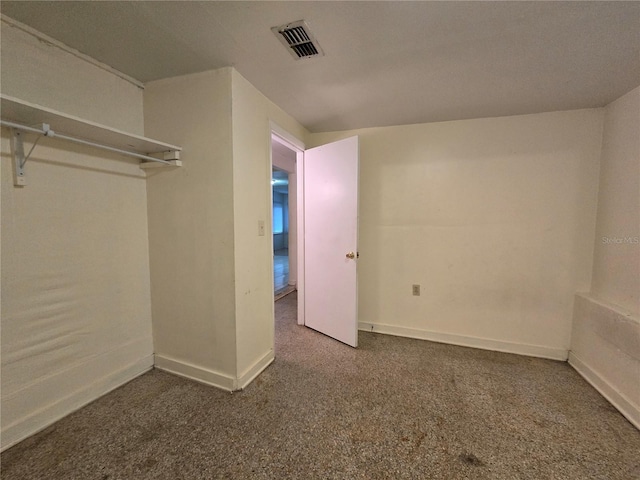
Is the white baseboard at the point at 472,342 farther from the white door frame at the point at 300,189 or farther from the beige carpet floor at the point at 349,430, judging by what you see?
the white door frame at the point at 300,189

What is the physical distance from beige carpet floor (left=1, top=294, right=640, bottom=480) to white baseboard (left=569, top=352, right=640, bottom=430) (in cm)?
5

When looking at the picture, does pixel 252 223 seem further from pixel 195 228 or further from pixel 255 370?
pixel 255 370

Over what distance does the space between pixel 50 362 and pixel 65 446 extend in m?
0.47

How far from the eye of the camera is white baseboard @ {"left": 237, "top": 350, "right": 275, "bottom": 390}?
1.82 metres

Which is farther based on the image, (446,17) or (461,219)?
(461,219)

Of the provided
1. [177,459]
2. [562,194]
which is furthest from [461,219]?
[177,459]

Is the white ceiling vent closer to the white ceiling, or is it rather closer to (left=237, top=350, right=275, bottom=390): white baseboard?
the white ceiling

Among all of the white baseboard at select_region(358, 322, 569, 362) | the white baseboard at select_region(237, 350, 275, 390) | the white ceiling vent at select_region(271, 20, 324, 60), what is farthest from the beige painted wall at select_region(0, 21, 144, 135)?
the white baseboard at select_region(358, 322, 569, 362)

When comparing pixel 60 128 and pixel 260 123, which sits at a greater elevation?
pixel 260 123

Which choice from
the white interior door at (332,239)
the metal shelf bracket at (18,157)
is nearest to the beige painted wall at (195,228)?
the metal shelf bracket at (18,157)

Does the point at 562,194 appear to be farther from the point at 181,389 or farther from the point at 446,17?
the point at 181,389

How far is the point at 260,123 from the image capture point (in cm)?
197

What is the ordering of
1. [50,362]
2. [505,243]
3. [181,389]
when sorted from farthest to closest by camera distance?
[505,243] < [181,389] < [50,362]

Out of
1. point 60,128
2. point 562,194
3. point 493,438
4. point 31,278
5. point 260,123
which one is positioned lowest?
point 493,438
